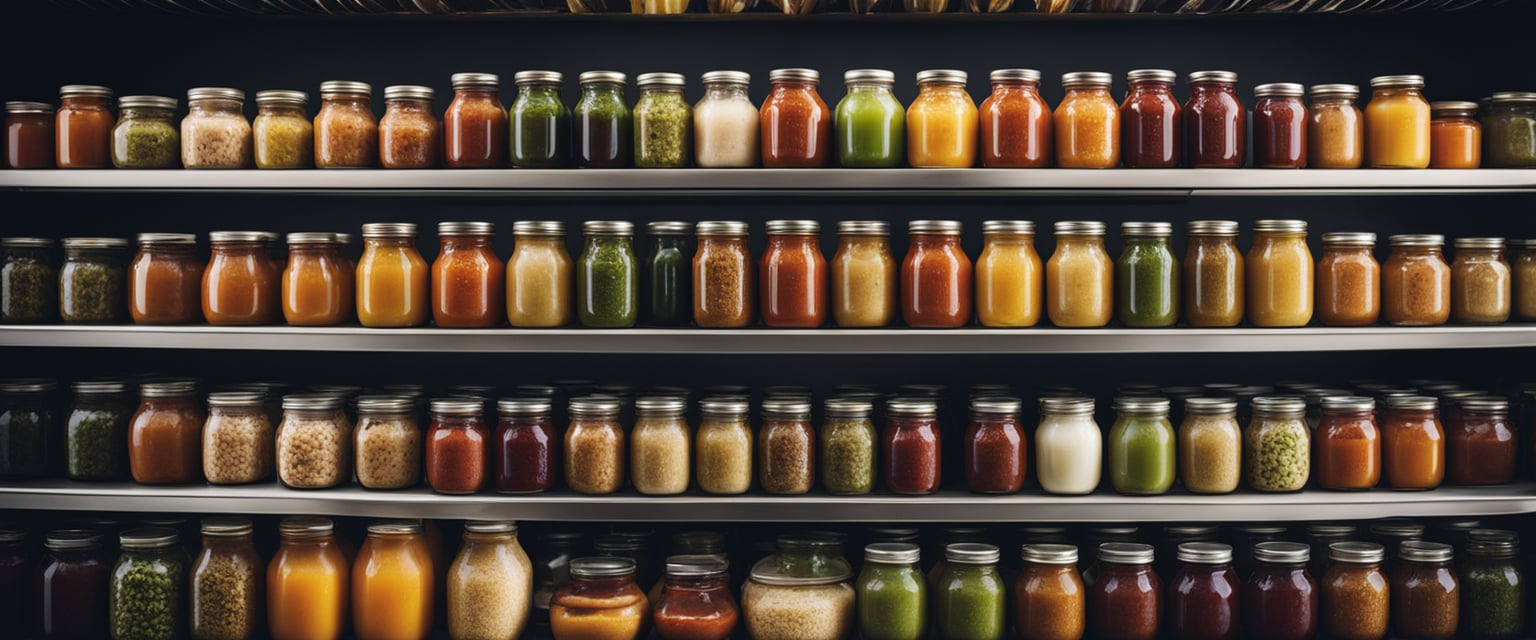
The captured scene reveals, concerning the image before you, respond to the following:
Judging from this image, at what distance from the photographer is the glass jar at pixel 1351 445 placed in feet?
7.04

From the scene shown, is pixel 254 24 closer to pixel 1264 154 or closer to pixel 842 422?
pixel 842 422

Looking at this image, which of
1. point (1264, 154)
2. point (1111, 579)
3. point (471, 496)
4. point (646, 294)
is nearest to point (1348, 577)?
point (1111, 579)

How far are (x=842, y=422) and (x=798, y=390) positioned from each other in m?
0.18

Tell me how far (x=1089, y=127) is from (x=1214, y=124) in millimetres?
234

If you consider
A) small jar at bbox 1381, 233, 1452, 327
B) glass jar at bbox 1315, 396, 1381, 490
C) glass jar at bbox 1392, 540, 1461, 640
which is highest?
small jar at bbox 1381, 233, 1452, 327

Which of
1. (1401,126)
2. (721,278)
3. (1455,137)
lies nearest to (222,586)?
(721,278)

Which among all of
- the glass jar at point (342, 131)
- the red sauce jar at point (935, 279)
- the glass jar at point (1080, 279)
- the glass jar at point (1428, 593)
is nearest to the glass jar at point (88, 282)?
the glass jar at point (342, 131)

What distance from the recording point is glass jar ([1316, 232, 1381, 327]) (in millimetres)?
2141

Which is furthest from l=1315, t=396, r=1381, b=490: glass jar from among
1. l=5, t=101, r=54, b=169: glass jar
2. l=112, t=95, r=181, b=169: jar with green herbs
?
l=5, t=101, r=54, b=169: glass jar

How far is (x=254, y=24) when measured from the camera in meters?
2.52

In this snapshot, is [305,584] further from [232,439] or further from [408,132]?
[408,132]

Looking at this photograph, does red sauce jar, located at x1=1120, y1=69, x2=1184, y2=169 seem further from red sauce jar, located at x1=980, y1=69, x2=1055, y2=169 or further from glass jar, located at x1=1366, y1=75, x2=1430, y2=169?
glass jar, located at x1=1366, y1=75, x2=1430, y2=169

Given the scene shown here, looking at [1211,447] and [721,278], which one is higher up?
[721,278]

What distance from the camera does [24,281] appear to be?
223cm
